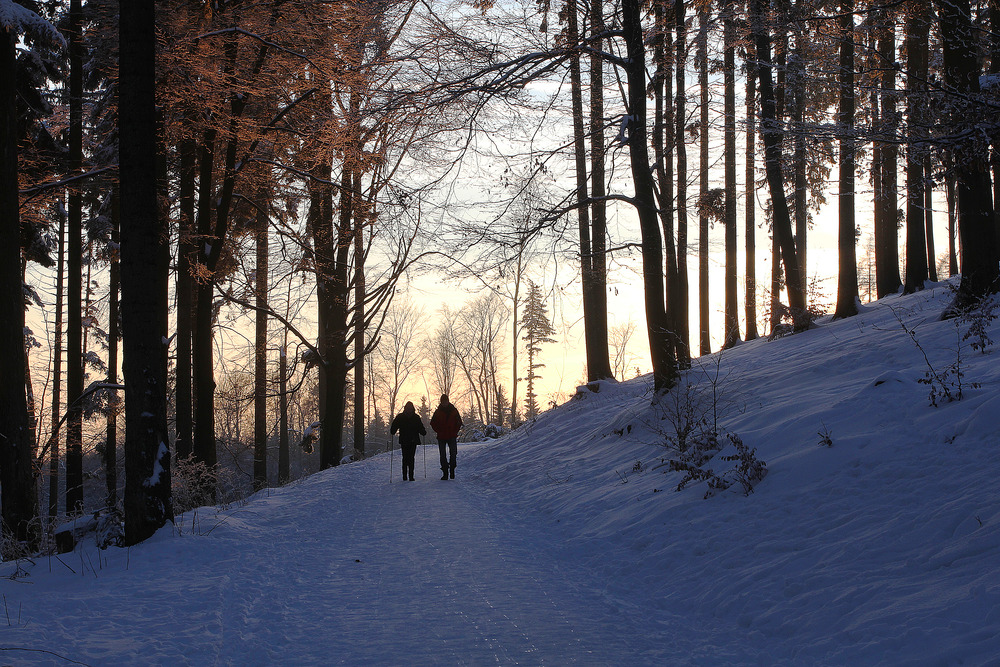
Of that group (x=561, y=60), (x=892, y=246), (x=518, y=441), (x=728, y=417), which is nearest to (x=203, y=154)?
(x=561, y=60)

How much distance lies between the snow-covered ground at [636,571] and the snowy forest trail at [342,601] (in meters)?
0.03

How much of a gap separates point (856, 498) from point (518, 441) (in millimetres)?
12128

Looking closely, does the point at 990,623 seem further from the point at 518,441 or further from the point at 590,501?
the point at 518,441

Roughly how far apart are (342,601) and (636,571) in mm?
2772

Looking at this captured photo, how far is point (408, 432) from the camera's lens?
45.6ft

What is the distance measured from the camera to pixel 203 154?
41.7 ft

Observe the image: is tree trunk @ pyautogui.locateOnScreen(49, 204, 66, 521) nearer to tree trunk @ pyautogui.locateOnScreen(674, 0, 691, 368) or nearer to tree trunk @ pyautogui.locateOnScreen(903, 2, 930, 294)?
tree trunk @ pyautogui.locateOnScreen(674, 0, 691, 368)

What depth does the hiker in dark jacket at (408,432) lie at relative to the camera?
535 inches

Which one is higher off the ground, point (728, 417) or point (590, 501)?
point (728, 417)

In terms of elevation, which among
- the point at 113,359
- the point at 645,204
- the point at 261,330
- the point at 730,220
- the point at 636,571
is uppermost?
the point at 730,220

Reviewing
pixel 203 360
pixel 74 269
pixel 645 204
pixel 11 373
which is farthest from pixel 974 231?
pixel 74 269

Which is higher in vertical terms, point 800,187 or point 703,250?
point 800,187

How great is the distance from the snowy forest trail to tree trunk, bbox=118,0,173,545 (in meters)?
0.50

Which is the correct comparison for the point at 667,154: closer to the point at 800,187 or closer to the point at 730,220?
the point at 730,220
